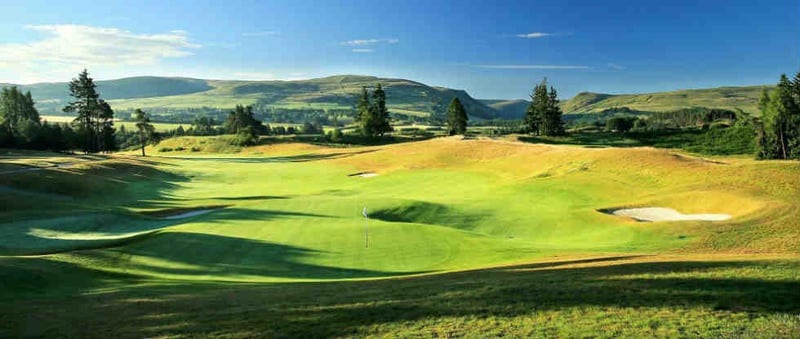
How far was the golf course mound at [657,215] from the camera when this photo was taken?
2662cm

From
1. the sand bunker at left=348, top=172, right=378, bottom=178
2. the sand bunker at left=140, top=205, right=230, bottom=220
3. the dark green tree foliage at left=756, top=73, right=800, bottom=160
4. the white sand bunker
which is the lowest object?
the sand bunker at left=140, top=205, right=230, bottom=220

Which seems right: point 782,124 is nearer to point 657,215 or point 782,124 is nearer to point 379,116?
point 657,215

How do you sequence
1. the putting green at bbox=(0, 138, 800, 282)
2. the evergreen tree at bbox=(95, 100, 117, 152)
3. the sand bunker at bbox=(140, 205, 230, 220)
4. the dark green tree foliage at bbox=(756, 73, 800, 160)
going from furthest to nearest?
the evergreen tree at bbox=(95, 100, 117, 152) → the dark green tree foliage at bbox=(756, 73, 800, 160) → the sand bunker at bbox=(140, 205, 230, 220) → the putting green at bbox=(0, 138, 800, 282)

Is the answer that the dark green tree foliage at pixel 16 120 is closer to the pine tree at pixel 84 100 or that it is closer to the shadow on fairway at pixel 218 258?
the pine tree at pixel 84 100

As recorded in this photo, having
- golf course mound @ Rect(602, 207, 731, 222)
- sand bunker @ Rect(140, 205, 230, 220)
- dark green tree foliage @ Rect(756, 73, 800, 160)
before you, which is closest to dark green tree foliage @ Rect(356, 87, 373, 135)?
sand bunker @ Rect(140, 205, 230, 220)

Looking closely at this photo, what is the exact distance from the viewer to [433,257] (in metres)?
20.6

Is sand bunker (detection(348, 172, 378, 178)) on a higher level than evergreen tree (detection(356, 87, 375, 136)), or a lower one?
lower

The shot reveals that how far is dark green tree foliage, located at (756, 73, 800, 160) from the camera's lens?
80000 millimetres

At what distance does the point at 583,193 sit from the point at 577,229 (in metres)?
9.42

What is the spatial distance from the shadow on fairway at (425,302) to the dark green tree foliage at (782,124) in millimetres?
89292

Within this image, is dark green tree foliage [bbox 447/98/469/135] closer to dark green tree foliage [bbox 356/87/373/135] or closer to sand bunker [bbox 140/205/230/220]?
dark green tree foliage [bbox 356/87/373/135]

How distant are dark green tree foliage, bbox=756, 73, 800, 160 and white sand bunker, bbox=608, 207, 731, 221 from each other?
7240 cm

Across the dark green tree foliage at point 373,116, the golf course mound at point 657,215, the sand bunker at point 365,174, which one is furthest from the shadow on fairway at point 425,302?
the dark green tree foliage at point 373,116

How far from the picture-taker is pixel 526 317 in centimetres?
984
